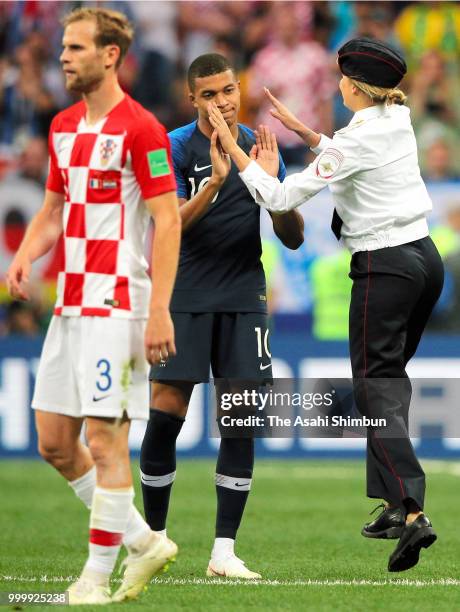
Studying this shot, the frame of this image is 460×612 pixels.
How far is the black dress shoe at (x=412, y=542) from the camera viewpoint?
506 cm

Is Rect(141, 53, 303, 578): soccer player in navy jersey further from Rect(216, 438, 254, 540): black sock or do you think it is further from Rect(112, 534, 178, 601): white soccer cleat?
Rect(112, 534, 178, 601): white soccer cleat

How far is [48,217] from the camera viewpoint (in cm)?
489

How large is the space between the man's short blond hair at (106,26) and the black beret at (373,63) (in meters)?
1.19

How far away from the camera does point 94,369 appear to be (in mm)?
4543

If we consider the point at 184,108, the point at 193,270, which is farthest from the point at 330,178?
the point at 184,108

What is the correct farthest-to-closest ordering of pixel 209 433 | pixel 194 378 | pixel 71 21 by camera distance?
pixel 209 433 < pixel 194 378 < pixel 71 21

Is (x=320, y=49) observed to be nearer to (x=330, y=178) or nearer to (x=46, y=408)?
(x=330, y=178)

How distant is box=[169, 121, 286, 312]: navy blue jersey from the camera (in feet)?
19.2

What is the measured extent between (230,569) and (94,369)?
1.49 meters

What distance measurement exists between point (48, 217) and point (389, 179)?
4.68ft

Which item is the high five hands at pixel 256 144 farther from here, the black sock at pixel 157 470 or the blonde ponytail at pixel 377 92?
the black sock at pixel 157 470

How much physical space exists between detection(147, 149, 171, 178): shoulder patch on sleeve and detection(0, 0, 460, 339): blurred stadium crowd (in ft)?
27.9

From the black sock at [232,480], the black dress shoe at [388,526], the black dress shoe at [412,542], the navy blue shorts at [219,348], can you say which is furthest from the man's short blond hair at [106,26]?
the black dress shoe at [388,526]

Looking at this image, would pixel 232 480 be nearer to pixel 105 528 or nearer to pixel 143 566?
pixel 143 566
